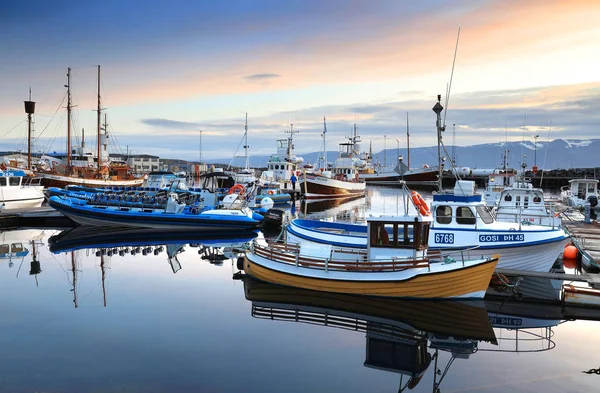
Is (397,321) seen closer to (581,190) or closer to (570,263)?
(570,263)

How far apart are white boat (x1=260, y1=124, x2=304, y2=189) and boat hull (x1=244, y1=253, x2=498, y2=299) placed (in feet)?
163

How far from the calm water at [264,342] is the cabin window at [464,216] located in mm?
3629

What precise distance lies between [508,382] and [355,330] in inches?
177

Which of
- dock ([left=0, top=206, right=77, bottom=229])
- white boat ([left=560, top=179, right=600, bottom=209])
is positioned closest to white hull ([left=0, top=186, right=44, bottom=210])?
dock ([left=0, top=206, right=77, bottom=229])

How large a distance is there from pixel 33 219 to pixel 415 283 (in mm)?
31893

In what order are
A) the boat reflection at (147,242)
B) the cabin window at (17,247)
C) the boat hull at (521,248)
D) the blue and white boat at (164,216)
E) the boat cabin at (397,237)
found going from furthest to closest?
the blue and white boat at (164,216), the cabin window at (17,247), the boat reflection at (147,242), the boat hull at (521,248), the boat cabin at (397,237)

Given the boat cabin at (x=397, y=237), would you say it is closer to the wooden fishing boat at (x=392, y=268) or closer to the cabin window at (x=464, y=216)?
the wooden fishing boat at (x=392, y=268)

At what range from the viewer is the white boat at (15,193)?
125ft

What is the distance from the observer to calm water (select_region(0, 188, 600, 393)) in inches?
418

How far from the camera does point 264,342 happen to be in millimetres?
13062

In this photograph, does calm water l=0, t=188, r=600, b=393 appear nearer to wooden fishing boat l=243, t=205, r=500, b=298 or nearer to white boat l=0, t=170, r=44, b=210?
wooden fishing boat l=243, t=205, r=500, b=298

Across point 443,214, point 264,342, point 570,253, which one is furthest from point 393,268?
point 570,253

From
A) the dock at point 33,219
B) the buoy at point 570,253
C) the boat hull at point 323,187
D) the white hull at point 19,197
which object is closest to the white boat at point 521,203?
the buoy at point 570,253

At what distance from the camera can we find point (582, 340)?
1288 centimetres
